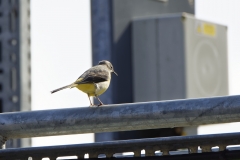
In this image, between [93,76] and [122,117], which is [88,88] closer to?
[93,76]

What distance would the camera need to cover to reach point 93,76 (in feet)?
22.1

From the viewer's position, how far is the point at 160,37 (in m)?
9.62

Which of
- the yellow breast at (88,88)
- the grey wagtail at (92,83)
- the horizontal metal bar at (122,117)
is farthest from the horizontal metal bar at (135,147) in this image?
the yellow breast at (88,88)

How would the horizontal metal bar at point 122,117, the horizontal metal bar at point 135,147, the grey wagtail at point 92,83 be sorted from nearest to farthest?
the horizontal metal bar at point 135,147 → the horizontal metal bar at point 122,117 → the grey wagtail at point 92,83

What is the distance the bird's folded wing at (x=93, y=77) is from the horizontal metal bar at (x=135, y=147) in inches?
152

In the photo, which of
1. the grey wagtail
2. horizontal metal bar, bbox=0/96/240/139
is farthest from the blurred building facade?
horizontal metal bar, bbox=0/96/240/139

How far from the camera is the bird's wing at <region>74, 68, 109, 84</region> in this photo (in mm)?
6574

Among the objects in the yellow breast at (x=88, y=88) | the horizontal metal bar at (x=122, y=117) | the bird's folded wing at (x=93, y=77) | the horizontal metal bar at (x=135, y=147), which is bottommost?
the horizontal metal bar at (x=135, y=147)

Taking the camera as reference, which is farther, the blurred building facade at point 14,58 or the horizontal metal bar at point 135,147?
the blurred building facade at point 14,58

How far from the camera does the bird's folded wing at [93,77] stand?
21.6 ft

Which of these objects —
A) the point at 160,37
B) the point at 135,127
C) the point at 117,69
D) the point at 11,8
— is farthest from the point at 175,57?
the point at 135,127

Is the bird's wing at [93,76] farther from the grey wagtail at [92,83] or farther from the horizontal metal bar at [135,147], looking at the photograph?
the horizontal metal bar at [135,147]

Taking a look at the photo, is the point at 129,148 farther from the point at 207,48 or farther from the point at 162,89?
the point at 207,48

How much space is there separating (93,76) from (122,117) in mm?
3971
